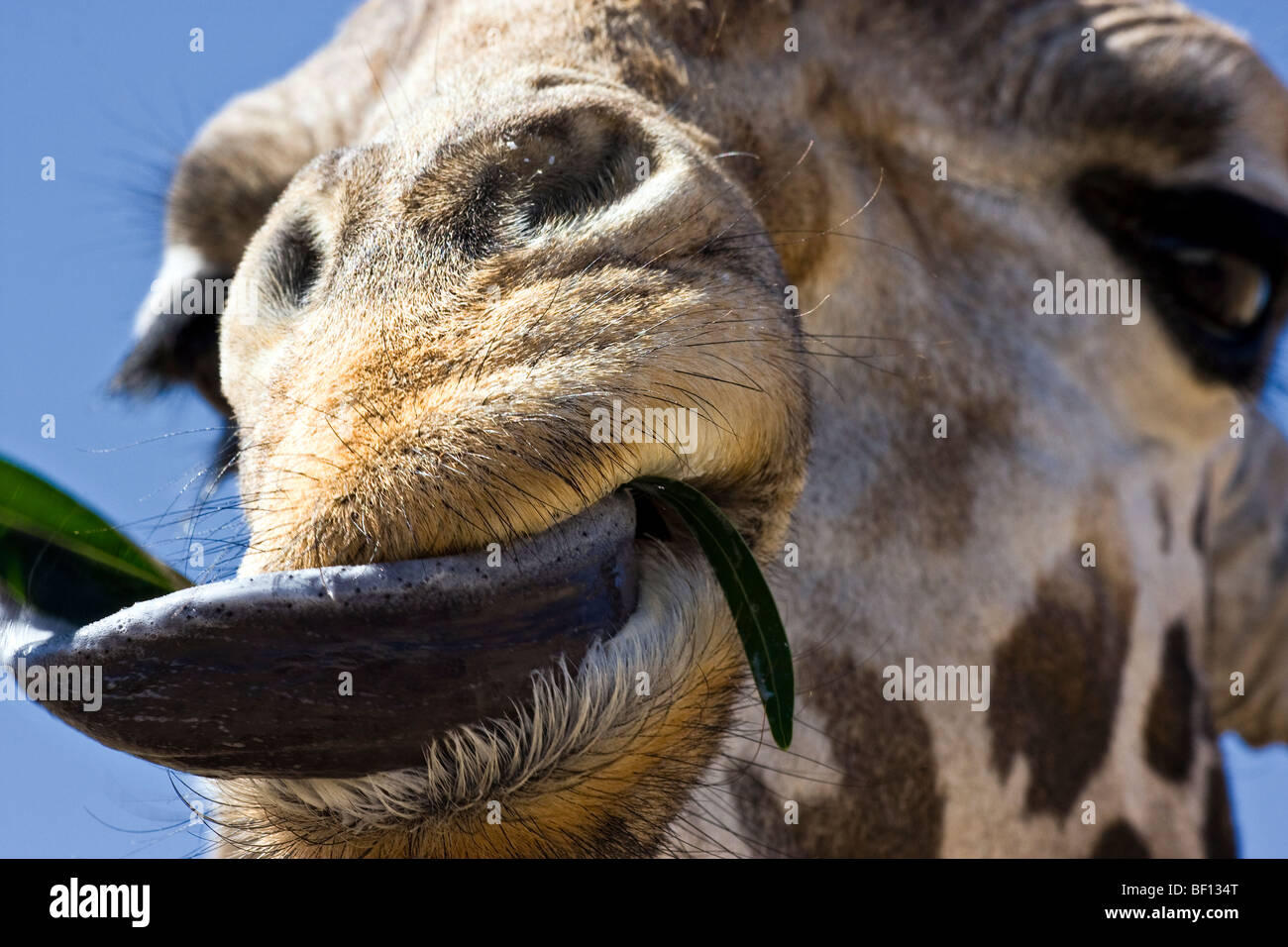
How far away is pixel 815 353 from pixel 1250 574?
2417 millimetres

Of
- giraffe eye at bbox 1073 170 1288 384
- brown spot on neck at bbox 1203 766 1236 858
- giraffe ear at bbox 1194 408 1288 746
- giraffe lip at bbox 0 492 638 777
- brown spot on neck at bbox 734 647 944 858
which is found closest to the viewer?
giraffe lip at bbox 0 492 638 777

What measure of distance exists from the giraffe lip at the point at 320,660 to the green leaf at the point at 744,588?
0.23 meters

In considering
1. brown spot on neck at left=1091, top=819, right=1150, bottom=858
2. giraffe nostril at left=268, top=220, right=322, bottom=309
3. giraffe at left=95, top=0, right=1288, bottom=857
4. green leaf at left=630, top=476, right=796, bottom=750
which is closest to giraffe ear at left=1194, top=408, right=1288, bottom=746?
giraffe at left=95, top=0, right=1288, bottom=857

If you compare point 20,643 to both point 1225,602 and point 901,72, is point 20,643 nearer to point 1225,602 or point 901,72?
point 901,72

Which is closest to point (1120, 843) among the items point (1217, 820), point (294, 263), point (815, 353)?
point (1217, 820)

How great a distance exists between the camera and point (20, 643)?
4.41 ft

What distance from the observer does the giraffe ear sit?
3.76m

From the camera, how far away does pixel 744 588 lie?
1.52 metres

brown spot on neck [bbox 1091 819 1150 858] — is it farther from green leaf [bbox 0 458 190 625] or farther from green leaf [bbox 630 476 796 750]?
green leaf [bbox 0 458 190 625]

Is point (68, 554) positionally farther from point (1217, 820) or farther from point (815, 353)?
point (1217, 820)

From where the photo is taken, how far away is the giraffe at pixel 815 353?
1400 mm
